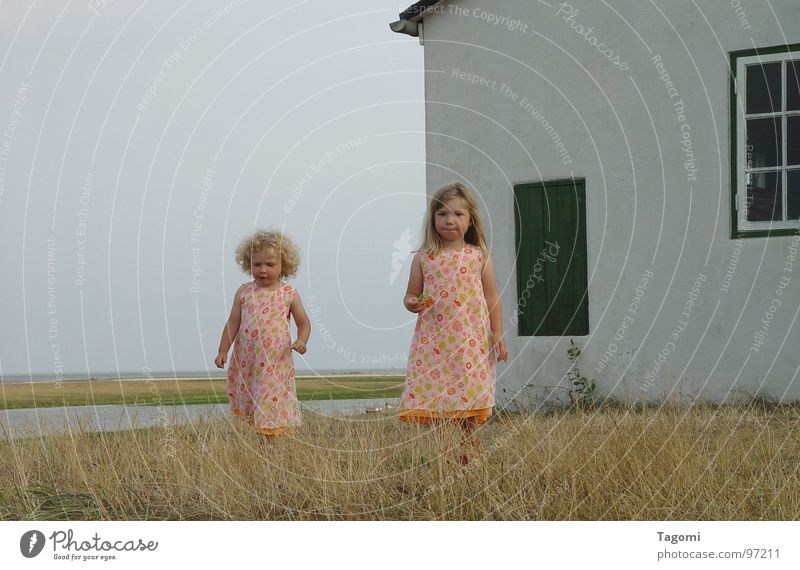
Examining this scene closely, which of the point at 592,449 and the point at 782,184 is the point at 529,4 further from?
the point at 592,449

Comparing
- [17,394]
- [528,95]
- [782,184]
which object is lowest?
[17,394]

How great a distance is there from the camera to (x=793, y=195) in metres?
6.73

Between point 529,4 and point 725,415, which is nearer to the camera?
point 725,415

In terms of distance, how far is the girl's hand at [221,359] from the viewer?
4.61 metres

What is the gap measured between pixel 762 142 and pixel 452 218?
349 cm

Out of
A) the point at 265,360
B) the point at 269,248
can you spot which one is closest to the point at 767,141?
the point at 269,248

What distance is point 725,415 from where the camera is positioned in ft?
19.3

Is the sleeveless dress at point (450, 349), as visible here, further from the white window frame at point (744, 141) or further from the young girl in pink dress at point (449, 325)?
the white window frame at point (744, 141)

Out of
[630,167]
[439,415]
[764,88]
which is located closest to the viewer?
[439,415]

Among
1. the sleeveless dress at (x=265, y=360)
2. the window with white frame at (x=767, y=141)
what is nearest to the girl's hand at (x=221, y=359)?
the sleeveless dress at (x=265, y=360)

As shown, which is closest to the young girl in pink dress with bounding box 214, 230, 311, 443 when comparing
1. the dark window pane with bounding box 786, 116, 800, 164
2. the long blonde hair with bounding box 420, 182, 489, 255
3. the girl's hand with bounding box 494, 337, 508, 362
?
the long blonde hair with bounding box 420, 182, 489, 255

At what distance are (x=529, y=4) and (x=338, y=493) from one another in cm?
538

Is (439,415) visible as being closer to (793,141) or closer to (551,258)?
(551,258)
